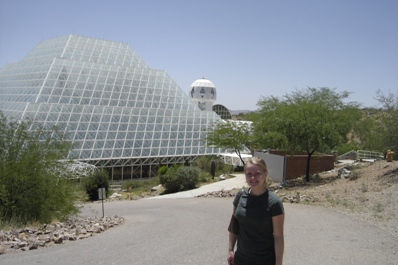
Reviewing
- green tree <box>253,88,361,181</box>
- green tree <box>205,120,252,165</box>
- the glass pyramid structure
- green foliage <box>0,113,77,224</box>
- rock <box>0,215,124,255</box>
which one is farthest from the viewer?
the glass pyramid structure

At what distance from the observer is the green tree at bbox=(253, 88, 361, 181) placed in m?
21.7

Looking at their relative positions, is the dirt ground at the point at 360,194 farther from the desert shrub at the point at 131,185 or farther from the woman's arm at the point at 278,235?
the desert shrub at the point at 131,185

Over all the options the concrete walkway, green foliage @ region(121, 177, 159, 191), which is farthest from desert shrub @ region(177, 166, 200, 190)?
green foliage @ region(121, 177, 159, 191)

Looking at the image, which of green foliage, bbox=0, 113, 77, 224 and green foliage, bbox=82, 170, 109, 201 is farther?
green foliage, bbox=82, 170, 109, 201

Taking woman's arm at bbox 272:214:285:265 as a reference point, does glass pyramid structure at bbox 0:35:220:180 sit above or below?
above

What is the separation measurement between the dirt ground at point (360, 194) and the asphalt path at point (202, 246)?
3.77 ft

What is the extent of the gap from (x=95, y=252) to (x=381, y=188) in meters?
12.6

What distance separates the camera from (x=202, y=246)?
8.25 m

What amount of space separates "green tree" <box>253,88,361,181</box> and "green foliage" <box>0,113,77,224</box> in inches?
465

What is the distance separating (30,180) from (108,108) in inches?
1031

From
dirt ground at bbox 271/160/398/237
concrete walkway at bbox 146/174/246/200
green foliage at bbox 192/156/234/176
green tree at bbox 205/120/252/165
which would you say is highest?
green tree at bbox 205/120/252/165

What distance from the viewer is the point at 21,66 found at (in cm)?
5422

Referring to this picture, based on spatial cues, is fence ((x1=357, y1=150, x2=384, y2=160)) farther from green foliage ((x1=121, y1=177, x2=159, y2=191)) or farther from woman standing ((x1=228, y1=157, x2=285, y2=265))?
woman standing ((x1=228, y1=157, x2=285, y2=265))

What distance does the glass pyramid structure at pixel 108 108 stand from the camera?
112ft
